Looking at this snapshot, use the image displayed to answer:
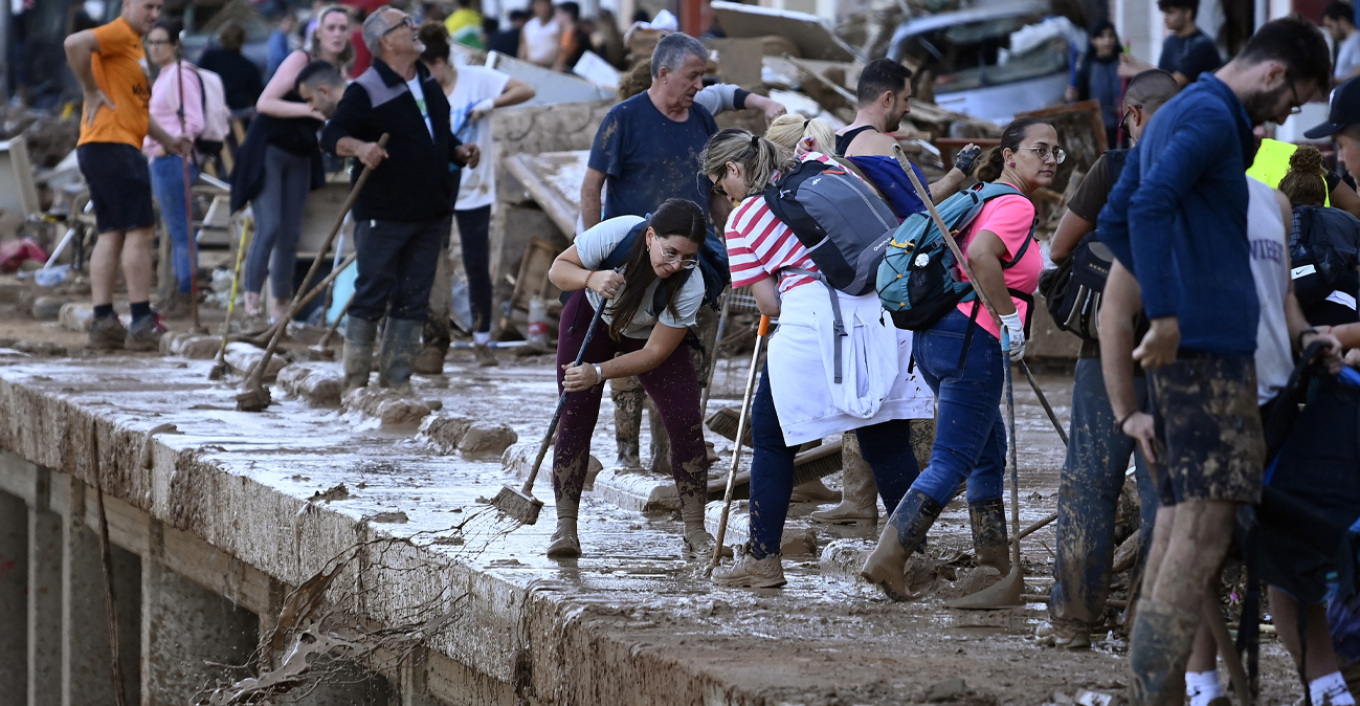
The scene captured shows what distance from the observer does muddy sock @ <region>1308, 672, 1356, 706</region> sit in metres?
3.67

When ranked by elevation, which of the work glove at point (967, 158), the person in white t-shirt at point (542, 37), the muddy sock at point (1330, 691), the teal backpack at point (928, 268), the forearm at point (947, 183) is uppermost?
the person in white t-shirt at point (542, 37)

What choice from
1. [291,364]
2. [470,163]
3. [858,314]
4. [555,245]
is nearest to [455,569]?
[858,314]

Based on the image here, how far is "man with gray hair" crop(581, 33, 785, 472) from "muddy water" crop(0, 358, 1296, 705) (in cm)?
47

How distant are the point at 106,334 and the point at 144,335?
24cm

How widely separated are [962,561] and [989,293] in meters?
0.95

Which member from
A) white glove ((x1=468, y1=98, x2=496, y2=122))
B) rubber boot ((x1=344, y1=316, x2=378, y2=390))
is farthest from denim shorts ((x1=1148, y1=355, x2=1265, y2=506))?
white glove ((x1=468, y1=98, x2=496, y2=122))

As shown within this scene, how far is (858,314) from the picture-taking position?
5023 millimetres

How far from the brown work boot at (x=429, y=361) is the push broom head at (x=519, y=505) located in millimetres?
4391

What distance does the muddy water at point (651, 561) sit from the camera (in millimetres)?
3848

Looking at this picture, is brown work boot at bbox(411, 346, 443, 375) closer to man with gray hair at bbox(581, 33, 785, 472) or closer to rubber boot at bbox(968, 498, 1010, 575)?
man with gray hair at bbox(581, 33, 785, 472)

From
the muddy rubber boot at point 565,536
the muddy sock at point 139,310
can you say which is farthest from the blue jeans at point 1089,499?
the muddy sock at point 139,310

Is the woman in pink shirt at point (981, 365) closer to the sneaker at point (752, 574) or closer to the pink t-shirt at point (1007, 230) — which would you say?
the pink t-shirt at point (1007, 230)

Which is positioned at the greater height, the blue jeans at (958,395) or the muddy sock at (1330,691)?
the blue jeans at (958,395)

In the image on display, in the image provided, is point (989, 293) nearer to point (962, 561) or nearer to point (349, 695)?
point (962, 561)
